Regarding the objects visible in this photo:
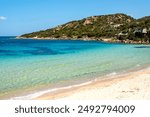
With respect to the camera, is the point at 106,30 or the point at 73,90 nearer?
the point at 73,90

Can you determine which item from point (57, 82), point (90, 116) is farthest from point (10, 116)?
point (57, 82)

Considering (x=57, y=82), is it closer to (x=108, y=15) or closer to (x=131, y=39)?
(x=131, y=39)

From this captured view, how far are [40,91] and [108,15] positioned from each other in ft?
530

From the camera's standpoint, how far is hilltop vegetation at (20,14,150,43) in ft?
326

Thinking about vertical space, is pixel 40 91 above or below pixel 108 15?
below

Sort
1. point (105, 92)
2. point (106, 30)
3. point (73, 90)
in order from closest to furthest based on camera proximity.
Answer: point (105, 92) < point (73, 90) < point (106, 30)

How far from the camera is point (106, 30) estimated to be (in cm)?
13300

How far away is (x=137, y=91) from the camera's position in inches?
627

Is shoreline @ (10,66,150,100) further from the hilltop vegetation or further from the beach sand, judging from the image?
the hilltop vegetation

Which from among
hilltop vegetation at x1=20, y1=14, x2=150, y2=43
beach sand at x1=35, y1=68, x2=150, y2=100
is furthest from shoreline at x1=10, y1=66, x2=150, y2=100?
hilltop vegetation at x1=20, y1=14, x2=150, y2=43

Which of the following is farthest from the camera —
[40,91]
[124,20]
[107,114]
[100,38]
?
[124,20]

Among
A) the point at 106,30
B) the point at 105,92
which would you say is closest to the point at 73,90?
the point at 105,92

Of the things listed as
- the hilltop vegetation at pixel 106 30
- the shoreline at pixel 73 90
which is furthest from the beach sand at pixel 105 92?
the hilltop vegetation at pixel 106 30

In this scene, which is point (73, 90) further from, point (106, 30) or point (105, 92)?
point (106, 30)
